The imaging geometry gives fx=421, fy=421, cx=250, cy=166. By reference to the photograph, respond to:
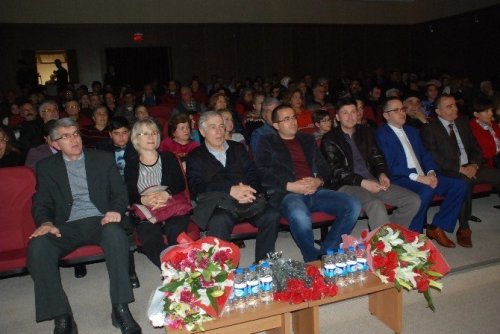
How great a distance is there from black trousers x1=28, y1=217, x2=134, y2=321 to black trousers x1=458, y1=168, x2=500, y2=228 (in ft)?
8.94

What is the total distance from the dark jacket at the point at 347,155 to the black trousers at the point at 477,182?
0.73 meters

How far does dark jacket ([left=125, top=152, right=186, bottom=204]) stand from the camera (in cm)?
301

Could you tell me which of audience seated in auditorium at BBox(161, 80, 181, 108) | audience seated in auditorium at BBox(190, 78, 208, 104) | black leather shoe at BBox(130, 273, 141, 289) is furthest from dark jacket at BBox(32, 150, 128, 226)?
audience seated in auditorium at BBox(190, 78, 208, 104)

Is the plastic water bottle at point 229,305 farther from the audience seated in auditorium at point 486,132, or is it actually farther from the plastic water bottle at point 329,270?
the audience seated in auditorium at point 486,132

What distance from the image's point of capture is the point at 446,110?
12.8 feet

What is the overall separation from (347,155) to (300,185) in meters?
0.61

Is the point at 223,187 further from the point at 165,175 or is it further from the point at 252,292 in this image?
the point at 252,292

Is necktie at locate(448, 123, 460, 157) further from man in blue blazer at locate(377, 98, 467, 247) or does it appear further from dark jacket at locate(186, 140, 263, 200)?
dark jacket at locate(186, 140, 263, 200)

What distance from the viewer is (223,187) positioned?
3.08 meters

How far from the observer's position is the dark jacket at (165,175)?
301 centimetres

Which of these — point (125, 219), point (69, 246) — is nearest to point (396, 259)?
point (125, 219)

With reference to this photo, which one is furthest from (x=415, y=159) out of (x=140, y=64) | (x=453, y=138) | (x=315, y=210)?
(x=140, y=64)

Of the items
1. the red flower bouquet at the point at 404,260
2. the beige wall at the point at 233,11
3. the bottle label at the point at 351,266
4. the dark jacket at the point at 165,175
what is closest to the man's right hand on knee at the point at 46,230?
the dark jacket at the point at 165,175

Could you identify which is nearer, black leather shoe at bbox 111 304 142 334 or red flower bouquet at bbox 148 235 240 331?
red flower bouquet at bbox 148 235 240 331
